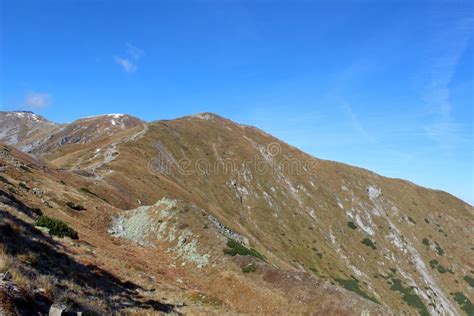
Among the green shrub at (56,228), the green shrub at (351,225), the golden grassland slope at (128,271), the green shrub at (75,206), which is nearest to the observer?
the golden grassland slope at (128,271)

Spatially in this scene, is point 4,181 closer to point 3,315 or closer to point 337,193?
point 3,315

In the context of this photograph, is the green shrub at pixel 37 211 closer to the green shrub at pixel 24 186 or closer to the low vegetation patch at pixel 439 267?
the green shrub at pixel 24 186

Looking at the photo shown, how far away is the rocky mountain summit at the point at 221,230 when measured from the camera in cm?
2027

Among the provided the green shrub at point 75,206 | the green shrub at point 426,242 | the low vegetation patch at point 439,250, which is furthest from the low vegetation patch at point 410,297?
the green shrub at point 75,206

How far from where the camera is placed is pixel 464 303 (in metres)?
119

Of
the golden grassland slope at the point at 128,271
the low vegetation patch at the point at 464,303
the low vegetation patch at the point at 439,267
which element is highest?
the low vegetation patch at the point at 439,267

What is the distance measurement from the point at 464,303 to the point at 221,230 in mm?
119921

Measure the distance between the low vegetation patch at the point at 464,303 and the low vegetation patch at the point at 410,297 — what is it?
64.6 feet

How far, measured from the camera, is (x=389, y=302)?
104 meters

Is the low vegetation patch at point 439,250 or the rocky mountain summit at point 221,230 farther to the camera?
the low vegetation patch at point 439,250

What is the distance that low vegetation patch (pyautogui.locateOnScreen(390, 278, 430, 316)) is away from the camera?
105950 mm

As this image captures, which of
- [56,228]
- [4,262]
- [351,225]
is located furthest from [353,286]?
[4,262]

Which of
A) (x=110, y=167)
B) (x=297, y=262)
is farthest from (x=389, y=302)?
(x=110, y=167)

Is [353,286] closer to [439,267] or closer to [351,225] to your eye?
[351,225]
